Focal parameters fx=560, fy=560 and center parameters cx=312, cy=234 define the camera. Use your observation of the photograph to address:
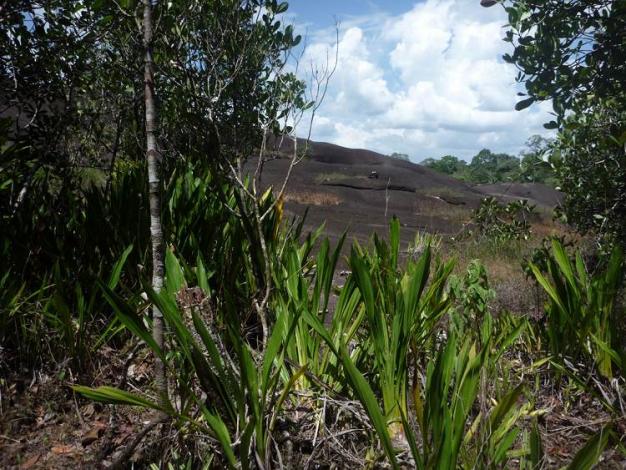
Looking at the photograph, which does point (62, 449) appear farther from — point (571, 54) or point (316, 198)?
point (316, 198)

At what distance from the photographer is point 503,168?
7410 millimetres

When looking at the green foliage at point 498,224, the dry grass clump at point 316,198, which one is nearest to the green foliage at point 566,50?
the green foliage at point 498,224

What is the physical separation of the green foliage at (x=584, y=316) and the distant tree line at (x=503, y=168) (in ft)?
3.09

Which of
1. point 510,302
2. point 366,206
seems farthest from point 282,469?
point 366,206

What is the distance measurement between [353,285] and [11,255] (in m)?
1.89

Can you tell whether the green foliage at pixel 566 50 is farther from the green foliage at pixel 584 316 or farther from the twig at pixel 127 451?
the twig at pixel 127 451

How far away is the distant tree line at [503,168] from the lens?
4.62 meters

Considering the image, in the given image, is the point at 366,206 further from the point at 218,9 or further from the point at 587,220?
the point at 218,9

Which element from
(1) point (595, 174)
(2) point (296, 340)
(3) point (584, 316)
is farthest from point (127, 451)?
(1) point (595, 174)

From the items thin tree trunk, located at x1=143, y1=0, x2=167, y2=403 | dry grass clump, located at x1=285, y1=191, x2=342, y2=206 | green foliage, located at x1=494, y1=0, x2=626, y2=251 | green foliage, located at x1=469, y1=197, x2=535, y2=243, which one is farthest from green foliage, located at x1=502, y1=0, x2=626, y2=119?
dry grass clump, located at x1=285, y1=191, x2=342, y2=206

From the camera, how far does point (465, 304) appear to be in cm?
323

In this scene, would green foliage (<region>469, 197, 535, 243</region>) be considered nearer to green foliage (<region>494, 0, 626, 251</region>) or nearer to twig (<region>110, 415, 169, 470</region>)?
green foliage (<region>494, 0, 626, 251</region>)

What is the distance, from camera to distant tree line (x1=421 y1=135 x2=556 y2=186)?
4621 mm

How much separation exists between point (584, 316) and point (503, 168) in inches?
188
